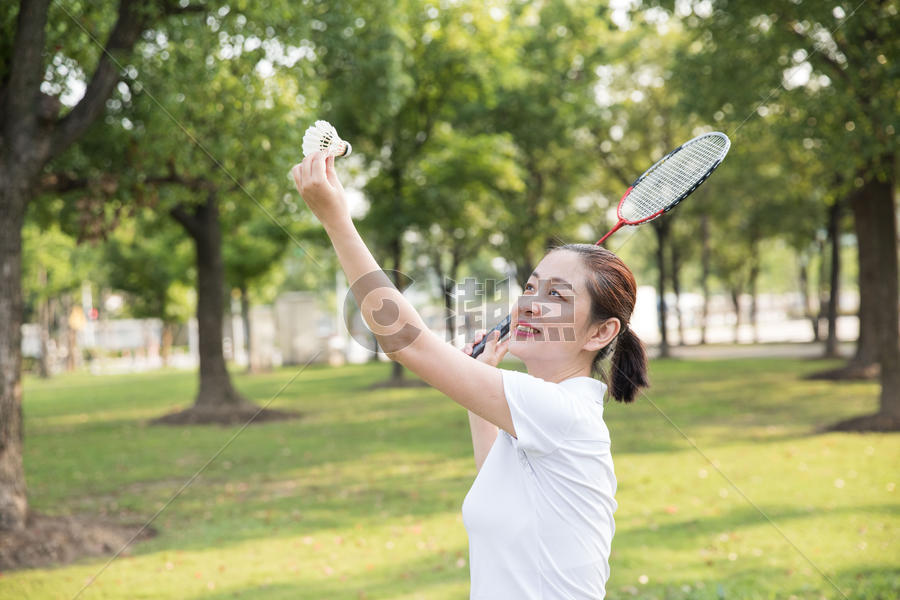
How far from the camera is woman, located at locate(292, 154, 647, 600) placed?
1.77 metres

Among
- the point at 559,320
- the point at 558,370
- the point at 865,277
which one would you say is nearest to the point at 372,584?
the point at 558,370

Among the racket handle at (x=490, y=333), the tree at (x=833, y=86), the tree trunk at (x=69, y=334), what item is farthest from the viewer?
the tree trunk at (x=69, y=334)

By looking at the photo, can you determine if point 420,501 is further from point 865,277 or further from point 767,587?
point 865,277

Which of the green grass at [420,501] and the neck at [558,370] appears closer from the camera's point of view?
the neck at [558,370]

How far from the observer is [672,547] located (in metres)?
6.94

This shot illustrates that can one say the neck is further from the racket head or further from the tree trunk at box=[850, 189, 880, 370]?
the tree trunk at box=[850, 189, 880, 370]

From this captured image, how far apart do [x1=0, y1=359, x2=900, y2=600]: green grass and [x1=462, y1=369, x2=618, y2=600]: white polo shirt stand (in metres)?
4.04

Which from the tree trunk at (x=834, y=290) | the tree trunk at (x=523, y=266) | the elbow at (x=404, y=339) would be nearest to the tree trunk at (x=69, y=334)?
the tree trunk at (x=523, y=266)

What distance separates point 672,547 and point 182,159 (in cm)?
784

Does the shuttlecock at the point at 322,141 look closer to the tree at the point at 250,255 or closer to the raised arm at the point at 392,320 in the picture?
the raised arm at the point at 392,320

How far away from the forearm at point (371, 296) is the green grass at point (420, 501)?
15.1ft

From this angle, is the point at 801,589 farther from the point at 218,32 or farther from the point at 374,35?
the point at 374,35

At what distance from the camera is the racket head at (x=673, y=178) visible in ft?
9.72

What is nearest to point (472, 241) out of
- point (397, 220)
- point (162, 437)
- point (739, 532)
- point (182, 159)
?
point (397, 220)
